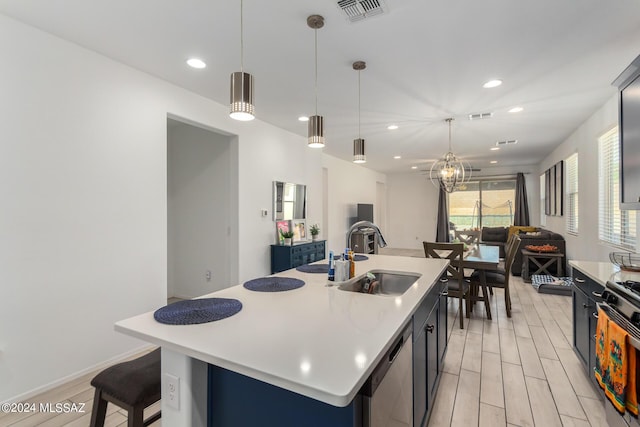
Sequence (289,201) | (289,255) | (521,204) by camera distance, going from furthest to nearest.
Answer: (521,204) → (289,201) → (289,255)

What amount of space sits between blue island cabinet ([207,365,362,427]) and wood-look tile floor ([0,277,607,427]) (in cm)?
131

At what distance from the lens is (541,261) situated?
558 centimetres

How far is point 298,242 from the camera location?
15.7 ft

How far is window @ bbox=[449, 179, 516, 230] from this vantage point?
8820 millimetres

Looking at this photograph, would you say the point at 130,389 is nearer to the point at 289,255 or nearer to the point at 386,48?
the point at 386,48

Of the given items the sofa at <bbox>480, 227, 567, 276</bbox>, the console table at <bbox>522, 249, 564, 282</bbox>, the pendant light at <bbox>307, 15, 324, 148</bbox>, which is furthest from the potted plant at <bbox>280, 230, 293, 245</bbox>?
the sofa at <bbox>480, 227, 567, 276</bbox>

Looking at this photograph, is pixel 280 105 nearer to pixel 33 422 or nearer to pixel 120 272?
pixel 120 272

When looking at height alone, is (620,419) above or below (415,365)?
below

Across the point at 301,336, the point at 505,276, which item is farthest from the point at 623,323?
the point at 505,276

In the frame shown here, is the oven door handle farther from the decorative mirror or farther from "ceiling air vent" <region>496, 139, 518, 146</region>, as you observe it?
"ceiling air vent" <region>496, 139, 518, 146</region>

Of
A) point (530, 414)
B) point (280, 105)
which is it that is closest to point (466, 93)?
point (280, 105)

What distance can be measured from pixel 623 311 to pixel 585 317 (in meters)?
0.89

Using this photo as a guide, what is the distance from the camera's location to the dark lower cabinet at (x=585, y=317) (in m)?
2.04

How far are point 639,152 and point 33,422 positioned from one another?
4189mm
